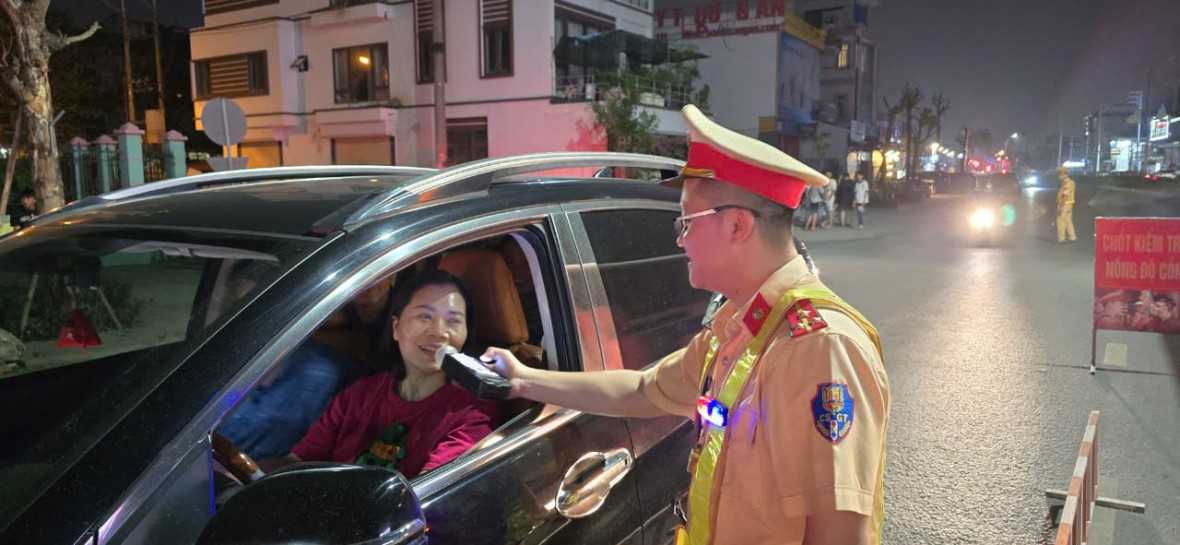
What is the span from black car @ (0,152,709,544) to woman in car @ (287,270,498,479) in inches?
6.1

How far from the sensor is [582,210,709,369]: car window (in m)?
2.64

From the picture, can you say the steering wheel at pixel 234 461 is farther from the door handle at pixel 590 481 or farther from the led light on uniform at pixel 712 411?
the led light on uniform at pixel 712 411

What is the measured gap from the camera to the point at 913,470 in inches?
199

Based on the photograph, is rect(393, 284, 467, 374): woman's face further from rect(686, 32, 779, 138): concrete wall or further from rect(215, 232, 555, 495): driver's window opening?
rect(686, 32, 779, 138): concrete wall

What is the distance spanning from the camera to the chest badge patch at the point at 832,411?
1484mm

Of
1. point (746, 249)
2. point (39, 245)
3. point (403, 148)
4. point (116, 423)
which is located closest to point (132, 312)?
point (39, 245)

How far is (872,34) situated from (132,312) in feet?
200

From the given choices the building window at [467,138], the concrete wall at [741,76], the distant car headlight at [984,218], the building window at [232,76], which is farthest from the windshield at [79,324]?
the concrete wall at [741,76]

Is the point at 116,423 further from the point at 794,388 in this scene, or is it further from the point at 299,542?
the point at 794,388

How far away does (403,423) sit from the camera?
2.46 metres

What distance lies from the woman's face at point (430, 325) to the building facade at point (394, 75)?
2211 cm

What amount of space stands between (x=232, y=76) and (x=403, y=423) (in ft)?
108

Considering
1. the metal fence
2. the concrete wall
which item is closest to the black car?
the metal fence

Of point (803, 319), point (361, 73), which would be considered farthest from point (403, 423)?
point (361, 73)
